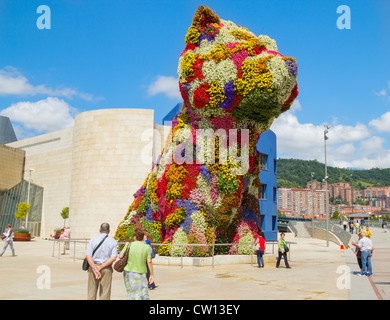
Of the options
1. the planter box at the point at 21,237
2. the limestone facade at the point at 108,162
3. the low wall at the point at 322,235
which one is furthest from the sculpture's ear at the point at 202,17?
the planter box at the point at 21,237

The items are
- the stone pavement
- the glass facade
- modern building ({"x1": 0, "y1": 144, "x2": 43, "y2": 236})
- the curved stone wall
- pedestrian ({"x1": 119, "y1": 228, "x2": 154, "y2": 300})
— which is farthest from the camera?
modern building ({"x1": 0, "y1": 144, "x2": 43, "y2": 236})

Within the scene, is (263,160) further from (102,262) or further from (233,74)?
(102,262)

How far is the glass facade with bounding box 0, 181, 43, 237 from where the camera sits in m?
49.3

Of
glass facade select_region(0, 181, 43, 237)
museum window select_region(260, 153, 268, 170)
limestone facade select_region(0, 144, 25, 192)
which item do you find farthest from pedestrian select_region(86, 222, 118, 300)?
limestone facade select_region(0, 144, 25, 192)

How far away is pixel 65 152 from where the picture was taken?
4722 centimetres

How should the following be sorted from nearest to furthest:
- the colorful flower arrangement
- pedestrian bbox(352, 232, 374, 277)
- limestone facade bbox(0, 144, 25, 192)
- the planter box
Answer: pedestrian bbox(352, 232, 374, 277)
the colorful flower arrangement
the planter box
limestone facade bbox(0, 144, 25, 192)

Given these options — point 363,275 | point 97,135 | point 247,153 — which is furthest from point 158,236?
point 97,135

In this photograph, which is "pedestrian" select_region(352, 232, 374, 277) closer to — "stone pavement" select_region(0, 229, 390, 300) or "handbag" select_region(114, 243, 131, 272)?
"stone pavement" select_region(0, 229, 390, 300)

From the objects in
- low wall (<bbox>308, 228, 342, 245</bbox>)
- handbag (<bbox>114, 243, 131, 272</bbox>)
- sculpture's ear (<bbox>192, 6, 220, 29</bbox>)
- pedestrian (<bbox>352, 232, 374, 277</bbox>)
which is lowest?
low wall (<bbox>308, 228, 342, 245</bbox>)

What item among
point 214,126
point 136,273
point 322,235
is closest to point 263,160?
point 322,235

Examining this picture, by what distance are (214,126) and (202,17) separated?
373 cm
